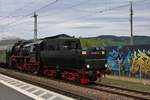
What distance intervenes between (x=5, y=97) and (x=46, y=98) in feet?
6.14

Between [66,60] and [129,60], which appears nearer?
[66,60]

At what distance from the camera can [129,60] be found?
29.5m

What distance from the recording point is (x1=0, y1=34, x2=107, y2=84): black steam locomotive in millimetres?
23175

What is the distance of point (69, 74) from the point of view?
25.7 metres

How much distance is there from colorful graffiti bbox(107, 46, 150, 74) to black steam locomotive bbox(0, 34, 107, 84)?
4.18 m

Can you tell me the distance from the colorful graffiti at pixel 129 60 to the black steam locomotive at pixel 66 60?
13.7 ft

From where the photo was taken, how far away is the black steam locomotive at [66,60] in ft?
76.0

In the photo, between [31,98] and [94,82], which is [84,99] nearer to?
[31,98]

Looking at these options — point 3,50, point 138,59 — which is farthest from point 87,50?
point 3,50

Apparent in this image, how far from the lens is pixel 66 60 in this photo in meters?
25.0

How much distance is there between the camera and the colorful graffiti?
27114 mm

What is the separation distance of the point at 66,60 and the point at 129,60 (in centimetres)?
664

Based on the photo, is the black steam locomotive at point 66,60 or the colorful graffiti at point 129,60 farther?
the colorful graffiti at point 129,60

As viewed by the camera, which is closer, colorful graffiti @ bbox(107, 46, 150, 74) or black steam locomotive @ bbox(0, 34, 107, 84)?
black steam locomotive @ bbox(0, 34, 107, 84)
